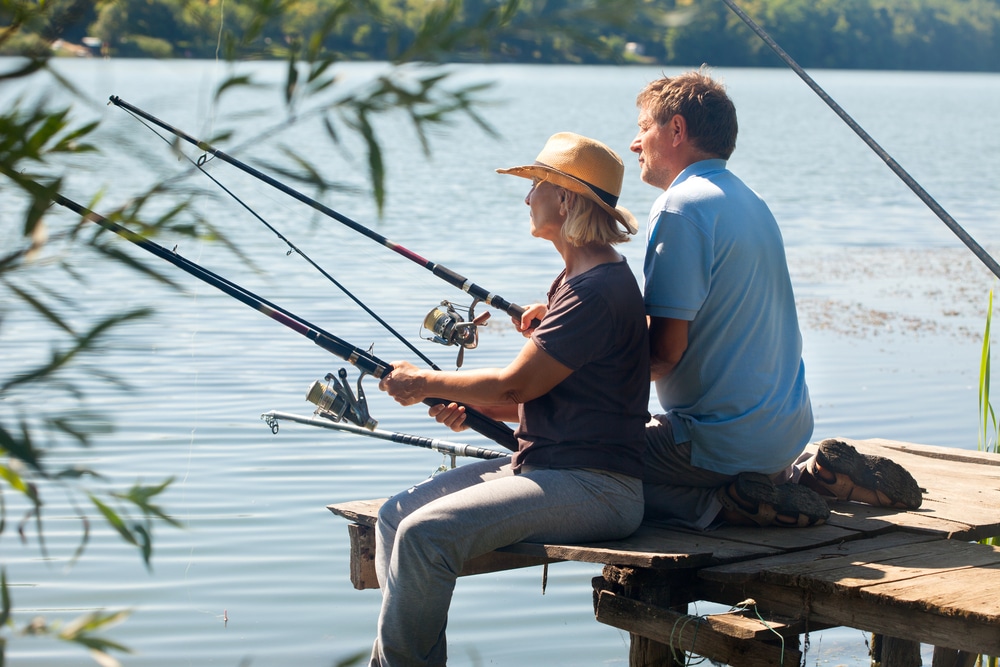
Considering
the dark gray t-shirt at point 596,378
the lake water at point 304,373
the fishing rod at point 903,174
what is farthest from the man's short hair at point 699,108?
the dark gray t-shirt at point 596,378

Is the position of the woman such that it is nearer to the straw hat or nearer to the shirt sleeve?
the straw hat

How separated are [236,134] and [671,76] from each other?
2.36 metres

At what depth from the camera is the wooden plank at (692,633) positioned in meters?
2.86

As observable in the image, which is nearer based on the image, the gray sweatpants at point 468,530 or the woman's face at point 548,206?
the gray sweatpants at point 468,530

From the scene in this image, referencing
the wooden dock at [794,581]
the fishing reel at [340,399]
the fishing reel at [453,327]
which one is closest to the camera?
the wooden dock at [794,581]

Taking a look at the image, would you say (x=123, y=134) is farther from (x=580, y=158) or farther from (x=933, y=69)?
(x=933, y=69)

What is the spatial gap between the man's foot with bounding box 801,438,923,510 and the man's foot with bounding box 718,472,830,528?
0.29 metres

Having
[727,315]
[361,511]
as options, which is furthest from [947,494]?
[361,511]

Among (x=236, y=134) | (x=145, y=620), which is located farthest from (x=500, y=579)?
(x=236, y=134)

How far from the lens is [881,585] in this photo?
112 inches

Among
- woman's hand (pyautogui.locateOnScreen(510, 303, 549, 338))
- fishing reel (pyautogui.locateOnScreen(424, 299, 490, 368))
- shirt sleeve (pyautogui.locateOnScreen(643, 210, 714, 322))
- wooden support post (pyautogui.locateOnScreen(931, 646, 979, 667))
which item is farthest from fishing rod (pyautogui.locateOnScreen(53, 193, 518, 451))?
wooden support post (pyautogui.locateOnScreen(931, 646, 979, 667))

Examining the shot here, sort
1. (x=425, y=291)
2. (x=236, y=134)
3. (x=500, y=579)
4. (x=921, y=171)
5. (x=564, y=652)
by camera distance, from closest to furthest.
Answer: (x=236, y=134)
(x=564, y=652)
(x=500, y=579)
(x=425, y=291)
(x=921, y=171)

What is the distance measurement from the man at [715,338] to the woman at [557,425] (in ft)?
0.51

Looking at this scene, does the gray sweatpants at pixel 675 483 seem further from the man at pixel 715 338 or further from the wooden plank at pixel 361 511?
the wooden plank at pixel 361 511
